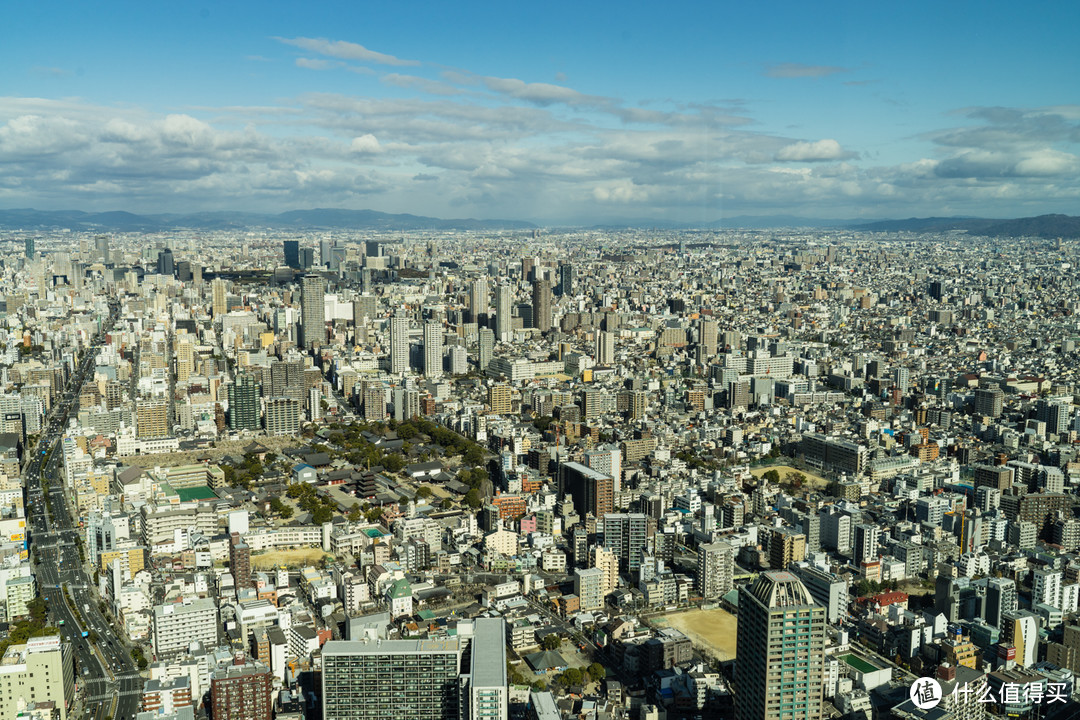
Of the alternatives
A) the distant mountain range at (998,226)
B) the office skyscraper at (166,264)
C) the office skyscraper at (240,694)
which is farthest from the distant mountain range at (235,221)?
the office skyscraper at (240,694)

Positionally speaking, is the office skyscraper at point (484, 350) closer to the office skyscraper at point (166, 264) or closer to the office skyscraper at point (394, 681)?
the office skyscraper at point (394, 681)

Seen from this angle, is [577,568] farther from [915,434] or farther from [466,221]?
[466,221]

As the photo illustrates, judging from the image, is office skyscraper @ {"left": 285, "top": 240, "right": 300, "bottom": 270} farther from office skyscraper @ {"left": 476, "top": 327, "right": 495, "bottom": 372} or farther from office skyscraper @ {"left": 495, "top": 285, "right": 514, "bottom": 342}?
office skyscraper @ {"left": 476, "top": 327, "right": 495, "bottom": 372}

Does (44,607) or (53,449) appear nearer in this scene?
(44,607)

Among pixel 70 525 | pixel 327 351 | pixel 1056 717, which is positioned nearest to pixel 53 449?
pixel 70 525

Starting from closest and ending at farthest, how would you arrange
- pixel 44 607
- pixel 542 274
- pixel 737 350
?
pixel 44 607, pixel 737 350, pixel 542 274

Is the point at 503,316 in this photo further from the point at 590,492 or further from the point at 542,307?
the point at 590,492
